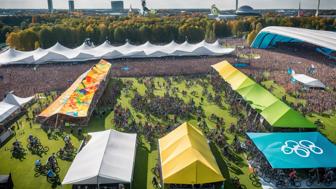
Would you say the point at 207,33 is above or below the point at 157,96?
above

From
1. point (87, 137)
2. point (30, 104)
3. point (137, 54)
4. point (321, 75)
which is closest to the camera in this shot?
point (87, 137)

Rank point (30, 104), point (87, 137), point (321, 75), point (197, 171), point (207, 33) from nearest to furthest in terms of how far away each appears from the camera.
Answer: point (197, 171)
point (87, 137)
point (30, 104)
point (321, 75)
point (207, 33)

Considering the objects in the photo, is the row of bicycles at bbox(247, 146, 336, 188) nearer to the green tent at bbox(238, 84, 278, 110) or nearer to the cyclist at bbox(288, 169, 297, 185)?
the cyclist at bbox(288, 169, 297, 185)

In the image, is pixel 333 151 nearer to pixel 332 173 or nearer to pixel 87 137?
pixel 332 173

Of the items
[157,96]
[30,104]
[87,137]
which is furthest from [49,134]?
[157,96]

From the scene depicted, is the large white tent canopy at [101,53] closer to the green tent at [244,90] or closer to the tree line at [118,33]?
the tree line at [118,33]

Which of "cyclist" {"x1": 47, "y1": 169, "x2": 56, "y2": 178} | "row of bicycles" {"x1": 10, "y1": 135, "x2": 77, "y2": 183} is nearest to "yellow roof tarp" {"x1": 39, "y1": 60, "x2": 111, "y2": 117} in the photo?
"row of bicycles" {"x1": 10, "y1": 135, "x2": 77, "y2": 183}
